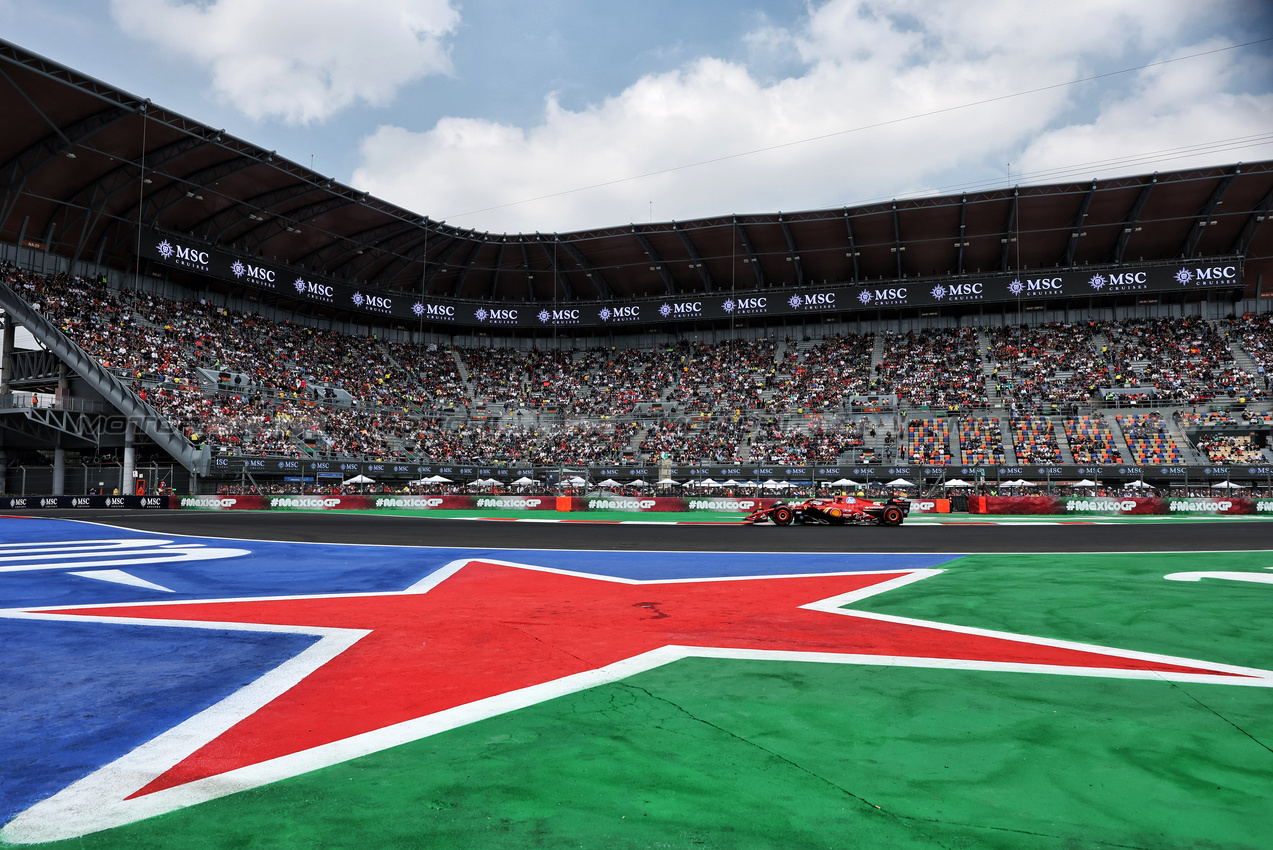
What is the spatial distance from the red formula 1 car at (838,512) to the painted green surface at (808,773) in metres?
19.0

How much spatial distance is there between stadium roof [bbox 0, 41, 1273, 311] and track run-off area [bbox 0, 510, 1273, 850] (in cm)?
3919

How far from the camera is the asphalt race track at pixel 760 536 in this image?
1502 centimetres

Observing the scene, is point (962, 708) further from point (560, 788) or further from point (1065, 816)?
point (560, 788)

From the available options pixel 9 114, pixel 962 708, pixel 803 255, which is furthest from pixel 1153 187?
pixel 9 114

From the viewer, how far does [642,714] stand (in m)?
4.06

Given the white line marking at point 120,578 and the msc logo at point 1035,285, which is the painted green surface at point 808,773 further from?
the msc logo at point 1035,285

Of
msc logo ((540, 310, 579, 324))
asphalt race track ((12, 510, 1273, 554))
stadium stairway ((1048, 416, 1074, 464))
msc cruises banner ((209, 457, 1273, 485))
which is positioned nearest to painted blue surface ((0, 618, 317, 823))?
asphalt race track ((12, 510, 1273, 554))

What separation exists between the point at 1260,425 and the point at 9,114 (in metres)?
70.3

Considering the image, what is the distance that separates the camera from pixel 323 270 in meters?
57.2

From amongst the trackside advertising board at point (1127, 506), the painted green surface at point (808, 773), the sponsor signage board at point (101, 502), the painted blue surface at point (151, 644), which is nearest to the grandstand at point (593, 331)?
the sponsor signage board at point (101, 502)

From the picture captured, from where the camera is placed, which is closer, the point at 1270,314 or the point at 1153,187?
the point at 1153,187

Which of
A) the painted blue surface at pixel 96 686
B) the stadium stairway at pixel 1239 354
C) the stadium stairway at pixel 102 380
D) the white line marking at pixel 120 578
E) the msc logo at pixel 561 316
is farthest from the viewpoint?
the msc logo at pixel 561 316

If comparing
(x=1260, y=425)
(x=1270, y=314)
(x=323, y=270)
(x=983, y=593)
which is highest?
(x=323, y=270)

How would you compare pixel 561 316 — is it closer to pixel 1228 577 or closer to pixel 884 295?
pixel 884 295
